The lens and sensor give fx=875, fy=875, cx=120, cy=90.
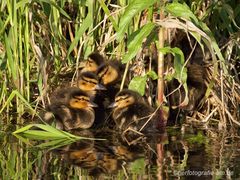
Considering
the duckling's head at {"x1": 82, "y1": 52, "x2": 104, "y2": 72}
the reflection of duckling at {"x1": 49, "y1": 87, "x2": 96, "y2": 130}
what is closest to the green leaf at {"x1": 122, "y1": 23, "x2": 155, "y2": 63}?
the reflection of duckling at {"x1": 49, "y1": 87, "x2": 96, "y2": 130}

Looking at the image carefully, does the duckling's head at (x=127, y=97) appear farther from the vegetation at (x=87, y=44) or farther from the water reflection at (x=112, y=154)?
the water reflection at (x=112, y=154)

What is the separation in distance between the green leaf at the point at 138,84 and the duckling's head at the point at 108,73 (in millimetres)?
320

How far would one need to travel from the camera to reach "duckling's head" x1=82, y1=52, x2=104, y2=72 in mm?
4996

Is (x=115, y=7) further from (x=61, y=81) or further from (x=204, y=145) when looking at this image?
(x=204, y=145)

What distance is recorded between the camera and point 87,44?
16.7ft

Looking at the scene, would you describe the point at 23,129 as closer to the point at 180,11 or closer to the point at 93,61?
the point at 93,61

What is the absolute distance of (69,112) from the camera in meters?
4.75

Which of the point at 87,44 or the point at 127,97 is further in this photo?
the point at 87,44

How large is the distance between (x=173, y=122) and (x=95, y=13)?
78cm

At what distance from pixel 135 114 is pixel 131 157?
1.91 feet

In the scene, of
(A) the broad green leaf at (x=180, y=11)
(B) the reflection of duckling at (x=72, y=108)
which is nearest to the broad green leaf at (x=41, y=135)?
(B) the reflection of duckling at (x=72, y=108)

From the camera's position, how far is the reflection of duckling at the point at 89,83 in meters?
4.93

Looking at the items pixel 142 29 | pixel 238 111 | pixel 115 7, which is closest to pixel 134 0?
pixel 142 29

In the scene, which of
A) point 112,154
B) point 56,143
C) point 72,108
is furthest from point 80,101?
point 112,154
